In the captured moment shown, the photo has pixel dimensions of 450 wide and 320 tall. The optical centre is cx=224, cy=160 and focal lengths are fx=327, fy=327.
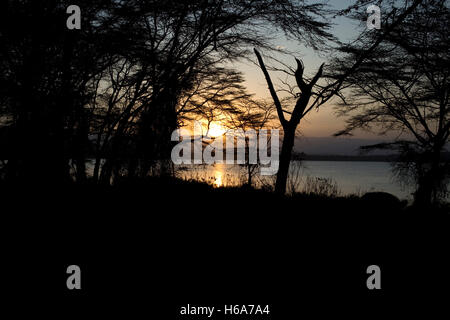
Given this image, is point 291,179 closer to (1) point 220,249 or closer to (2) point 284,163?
(2) point 284,163

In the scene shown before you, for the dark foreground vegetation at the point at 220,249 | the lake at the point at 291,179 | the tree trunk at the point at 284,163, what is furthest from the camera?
the lake at the point at 291,179

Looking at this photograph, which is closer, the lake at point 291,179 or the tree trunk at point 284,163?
the tree trunk at point 284,163

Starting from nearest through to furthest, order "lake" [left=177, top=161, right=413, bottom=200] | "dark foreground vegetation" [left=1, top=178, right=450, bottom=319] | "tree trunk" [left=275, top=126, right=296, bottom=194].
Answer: "dark foreground vegetation" [left=1, top=178, right=450, bottom=319] < "tree trunk" [left=275, top=126, right=296, bottom=194] < "lake" [left=177, top=161, right=413, bottom=200]

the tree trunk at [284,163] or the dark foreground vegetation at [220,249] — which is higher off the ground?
the tree trunk at [284,163]

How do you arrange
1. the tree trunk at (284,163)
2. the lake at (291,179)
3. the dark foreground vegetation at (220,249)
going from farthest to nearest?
1. the lake at (291,179)
2. the tree trunk at (284,163)
3. the dark foreground vegetation at (220,249)

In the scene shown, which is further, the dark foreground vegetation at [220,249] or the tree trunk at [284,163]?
the tree trunk at [284,163]

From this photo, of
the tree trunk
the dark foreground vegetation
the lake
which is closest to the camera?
Result: the dark foreground vegetation

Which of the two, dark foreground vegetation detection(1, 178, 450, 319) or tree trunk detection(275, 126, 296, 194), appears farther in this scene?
tree trunk detection(275, 126, 296, 194)

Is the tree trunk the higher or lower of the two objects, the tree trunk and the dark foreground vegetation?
the higher

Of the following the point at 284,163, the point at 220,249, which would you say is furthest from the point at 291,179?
the point at 220,249

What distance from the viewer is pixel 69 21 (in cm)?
573

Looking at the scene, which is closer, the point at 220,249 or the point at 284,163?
the point at 220,249

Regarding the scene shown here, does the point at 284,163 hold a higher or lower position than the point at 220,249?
higher

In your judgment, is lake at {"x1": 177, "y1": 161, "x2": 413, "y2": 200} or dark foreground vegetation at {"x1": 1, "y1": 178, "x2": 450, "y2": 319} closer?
dark foreground vegetation at {"x1": 1, "y1": 178, "x2": 450, "y2": 319}
